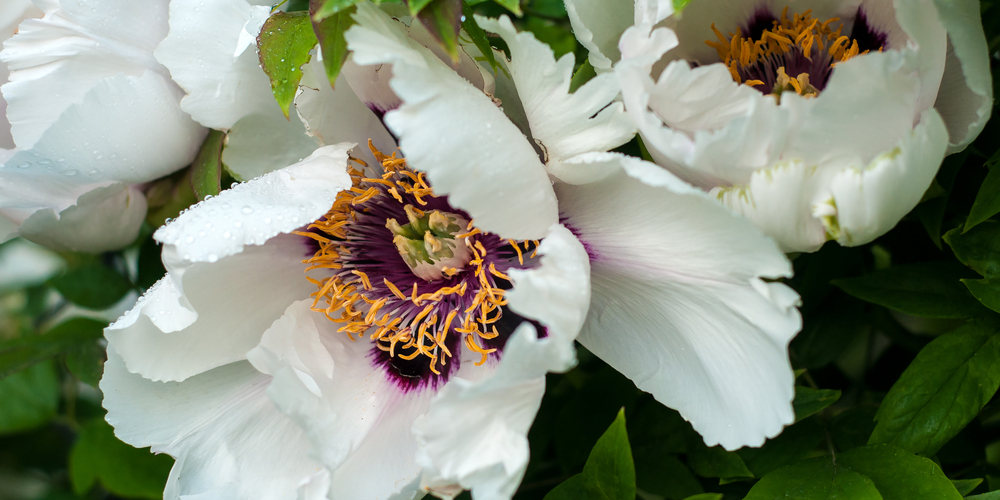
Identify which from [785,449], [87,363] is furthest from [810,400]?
[87,363]

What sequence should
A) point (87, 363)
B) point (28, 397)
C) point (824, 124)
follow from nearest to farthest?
point (824, 124)
point (87, 363)
point (28, 397)

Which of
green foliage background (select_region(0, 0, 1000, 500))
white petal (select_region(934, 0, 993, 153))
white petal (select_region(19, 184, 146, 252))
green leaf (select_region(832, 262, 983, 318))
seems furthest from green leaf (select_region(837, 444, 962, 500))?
white petal (select_region(19, 184, 146, 252))

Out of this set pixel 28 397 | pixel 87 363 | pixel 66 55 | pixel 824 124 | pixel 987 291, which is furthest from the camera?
pixel 28 397

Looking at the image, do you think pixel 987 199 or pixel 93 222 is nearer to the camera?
pixel 987 199

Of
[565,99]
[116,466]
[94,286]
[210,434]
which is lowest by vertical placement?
[116,466]

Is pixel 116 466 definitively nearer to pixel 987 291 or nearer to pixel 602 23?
pixel 602 23

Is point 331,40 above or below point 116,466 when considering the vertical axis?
above
